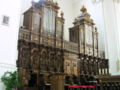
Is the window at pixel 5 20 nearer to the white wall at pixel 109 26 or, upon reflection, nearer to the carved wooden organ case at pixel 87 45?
the carved wooden organ case at pixel 87 45

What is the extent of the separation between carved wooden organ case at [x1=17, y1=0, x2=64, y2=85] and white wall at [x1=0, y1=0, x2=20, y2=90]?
2.84 ft

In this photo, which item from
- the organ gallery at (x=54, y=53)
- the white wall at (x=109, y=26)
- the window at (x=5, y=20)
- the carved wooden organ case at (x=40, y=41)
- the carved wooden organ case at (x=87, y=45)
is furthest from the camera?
the white wall at (x=109, y=26)

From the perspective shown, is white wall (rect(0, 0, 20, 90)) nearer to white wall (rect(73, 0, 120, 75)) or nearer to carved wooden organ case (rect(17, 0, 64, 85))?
carved wooden organ case (rect(17, 0, 64, 85))

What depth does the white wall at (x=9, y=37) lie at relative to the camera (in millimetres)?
8445

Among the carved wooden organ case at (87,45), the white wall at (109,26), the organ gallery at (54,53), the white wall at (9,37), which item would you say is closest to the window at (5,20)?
the white wall at (9,37)

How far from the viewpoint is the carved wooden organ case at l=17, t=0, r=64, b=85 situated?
1008 cm

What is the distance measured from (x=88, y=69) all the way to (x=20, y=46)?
5681 millimetres

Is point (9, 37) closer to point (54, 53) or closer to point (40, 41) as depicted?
point (40, 41)

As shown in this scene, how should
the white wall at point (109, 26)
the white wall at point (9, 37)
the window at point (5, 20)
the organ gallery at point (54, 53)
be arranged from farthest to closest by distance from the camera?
the white wall at point (109, 26) → the organ gallery at point (54, 53) → the window at point (5, 20) → the white wall at point (9, 37)

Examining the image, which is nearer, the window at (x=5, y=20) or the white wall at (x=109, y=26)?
the window at (x=5, y=20)

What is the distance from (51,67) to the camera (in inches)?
443

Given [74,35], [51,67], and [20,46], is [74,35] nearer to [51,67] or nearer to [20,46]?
[51,67]

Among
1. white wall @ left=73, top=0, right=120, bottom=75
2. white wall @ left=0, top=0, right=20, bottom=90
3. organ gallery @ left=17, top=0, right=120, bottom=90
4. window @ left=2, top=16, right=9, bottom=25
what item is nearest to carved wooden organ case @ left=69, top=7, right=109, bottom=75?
organ gallery @ left=17, top=0, right=120, bottom=90

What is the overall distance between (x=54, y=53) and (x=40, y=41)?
1.23m
